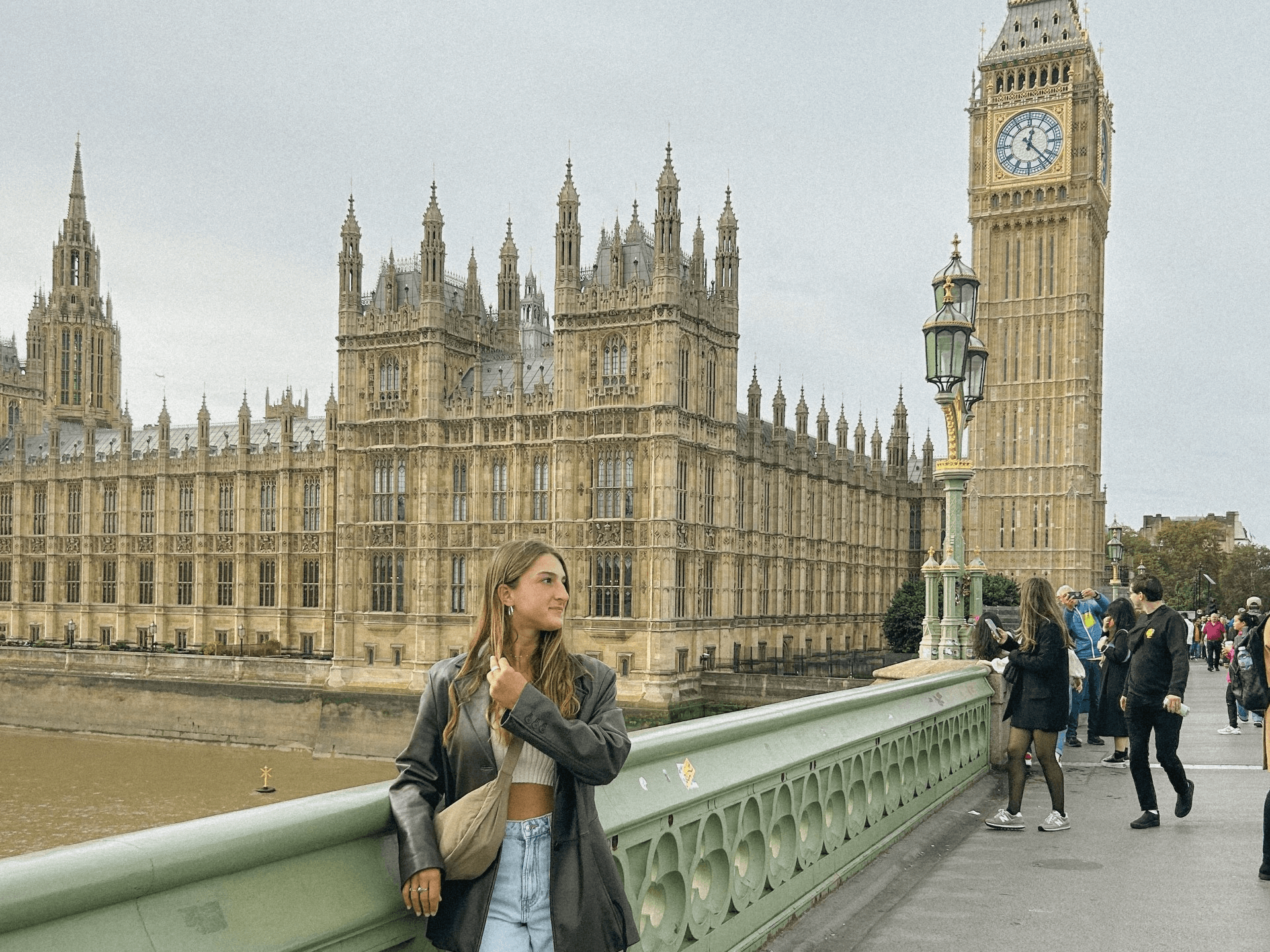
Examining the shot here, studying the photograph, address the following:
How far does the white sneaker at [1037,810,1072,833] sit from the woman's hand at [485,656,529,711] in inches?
259

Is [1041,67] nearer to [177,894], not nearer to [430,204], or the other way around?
[430,204]

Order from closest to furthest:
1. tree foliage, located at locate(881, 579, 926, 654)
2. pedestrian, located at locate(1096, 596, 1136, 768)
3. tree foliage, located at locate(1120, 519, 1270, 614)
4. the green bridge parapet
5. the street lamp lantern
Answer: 1. the green bridge parapet
2. pedestrian, located at locate(1096, 596, 1136, 768)
3. the street lamp lantern
4. tree foliage, located at locate(881, 579, 926, 654)
5. tree foliage, located at locate(1120, 519, 1270, 614)

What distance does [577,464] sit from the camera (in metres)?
44.4

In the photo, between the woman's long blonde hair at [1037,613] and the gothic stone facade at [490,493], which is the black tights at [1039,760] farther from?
the gothic stone facade at [490,493]

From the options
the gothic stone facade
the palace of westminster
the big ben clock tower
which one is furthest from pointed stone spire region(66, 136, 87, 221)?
the big ben clock tower

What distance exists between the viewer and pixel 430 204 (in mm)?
49250

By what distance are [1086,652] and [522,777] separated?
12205 millimetres

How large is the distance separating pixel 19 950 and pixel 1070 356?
74146 millimetres

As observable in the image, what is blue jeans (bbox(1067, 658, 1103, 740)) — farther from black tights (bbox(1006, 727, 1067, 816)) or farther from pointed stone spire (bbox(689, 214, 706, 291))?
pointed stone spire (bbox(689, 214, 706, 291))

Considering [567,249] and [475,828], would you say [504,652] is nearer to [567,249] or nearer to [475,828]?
[475,828]

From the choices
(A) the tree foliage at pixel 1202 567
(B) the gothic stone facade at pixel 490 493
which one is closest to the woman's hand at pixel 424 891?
(B) the gothic stone facade at pixel 490 493

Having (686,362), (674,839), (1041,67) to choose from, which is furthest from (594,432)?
(1041,67)

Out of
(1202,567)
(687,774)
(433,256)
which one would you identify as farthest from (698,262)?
(1202,567)

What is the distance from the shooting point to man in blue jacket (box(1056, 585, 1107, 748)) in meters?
13.4
